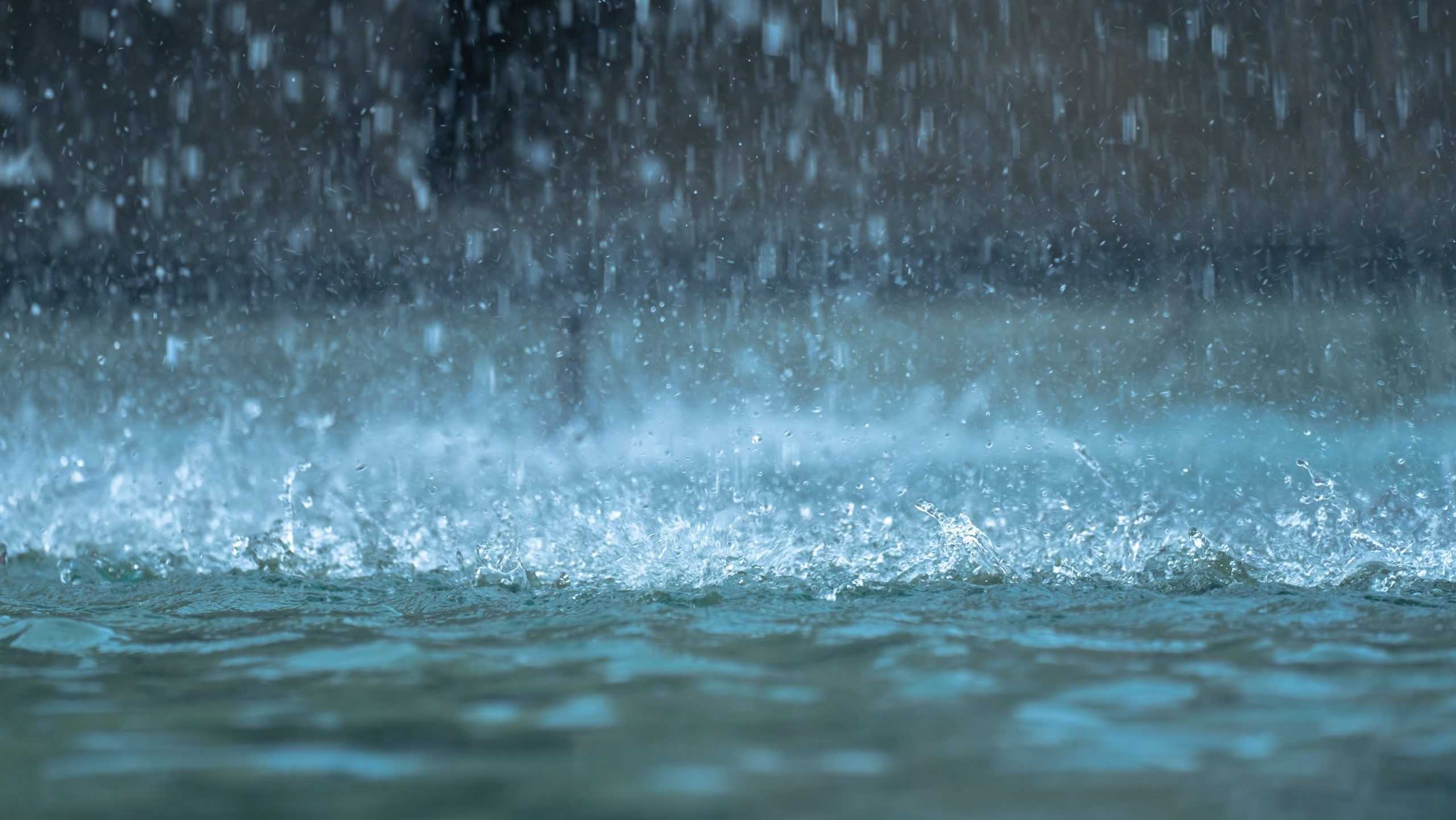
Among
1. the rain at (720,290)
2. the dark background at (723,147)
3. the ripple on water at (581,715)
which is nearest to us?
the ripple on water at (581,715)

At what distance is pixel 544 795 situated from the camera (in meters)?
1.79

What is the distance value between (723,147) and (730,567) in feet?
15.3

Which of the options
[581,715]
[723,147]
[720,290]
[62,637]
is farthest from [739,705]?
[720,290]

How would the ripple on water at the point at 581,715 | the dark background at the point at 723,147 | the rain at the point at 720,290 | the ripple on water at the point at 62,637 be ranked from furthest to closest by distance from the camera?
the dark background at the point at 723,147, the rain at the point at 720,290, the ripple on water at the point at 62,637, the ripple on water at the point at 581,715

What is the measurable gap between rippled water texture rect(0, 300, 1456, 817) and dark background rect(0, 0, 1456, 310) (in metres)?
0.49

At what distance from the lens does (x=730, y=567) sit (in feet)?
13.7

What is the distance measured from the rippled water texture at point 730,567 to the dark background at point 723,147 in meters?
0.49

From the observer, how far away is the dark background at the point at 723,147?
7711 mm

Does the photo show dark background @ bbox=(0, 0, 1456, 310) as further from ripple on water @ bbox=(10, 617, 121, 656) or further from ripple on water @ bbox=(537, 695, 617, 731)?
ripple on water @ bbox=(537, 695, 617, 731)

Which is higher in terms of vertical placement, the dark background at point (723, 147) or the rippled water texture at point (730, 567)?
the dark background at point (723, 147)

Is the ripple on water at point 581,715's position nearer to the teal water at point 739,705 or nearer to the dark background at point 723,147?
the teal water at point 739,705

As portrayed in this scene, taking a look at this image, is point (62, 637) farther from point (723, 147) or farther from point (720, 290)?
point (720, 290)

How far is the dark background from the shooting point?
25.3ft

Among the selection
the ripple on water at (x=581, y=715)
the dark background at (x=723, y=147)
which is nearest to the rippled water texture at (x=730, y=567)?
the ripple on water at (x=581, y=715)
